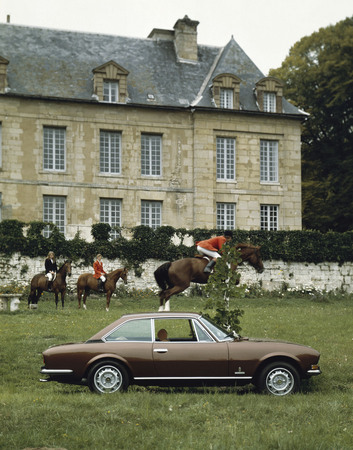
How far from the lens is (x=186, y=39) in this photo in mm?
37562

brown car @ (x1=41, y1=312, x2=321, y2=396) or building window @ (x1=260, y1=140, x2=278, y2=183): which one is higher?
building window @ (x1=260, y1=140, x2=278, y2=183)

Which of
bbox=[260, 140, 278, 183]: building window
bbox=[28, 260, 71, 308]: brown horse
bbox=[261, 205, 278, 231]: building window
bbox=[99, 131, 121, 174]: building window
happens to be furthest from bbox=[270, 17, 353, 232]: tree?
bbox=[28, 260, 71, 308]: brown horse

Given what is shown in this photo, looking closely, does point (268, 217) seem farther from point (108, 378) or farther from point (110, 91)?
point (108, 378)

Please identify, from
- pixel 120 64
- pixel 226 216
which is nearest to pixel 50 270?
pixel 226 216

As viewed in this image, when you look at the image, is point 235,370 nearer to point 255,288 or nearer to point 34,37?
point 255,288

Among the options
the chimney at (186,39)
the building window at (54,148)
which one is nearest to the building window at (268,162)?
the chimney at (186,39)

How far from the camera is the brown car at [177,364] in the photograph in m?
9.90

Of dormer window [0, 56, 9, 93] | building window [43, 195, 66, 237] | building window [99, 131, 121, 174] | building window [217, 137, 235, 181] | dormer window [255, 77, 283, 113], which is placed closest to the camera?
dormer window [0, 56, 9, 93]

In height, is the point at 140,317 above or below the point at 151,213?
below

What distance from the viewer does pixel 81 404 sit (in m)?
9.12

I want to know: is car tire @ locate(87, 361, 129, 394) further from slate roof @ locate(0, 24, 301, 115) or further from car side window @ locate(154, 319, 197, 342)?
slate roof @ locate(0, 24, 301, 115)

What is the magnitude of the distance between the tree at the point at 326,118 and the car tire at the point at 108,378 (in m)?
31.3

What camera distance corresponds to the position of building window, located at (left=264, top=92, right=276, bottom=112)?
1406 inches

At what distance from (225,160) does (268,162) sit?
2354 mm
